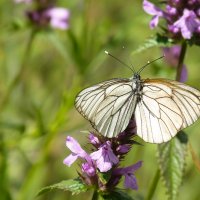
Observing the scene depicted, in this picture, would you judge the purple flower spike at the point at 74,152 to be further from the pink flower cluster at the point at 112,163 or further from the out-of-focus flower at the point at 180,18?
the out-of-focus flower at the point at 180,18

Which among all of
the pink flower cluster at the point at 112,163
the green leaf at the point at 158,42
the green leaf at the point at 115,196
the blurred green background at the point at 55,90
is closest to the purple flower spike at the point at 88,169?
the pink flower cluster at the point at 112,163

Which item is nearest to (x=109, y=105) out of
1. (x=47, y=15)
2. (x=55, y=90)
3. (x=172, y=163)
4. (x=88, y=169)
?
(x=88, y=169)

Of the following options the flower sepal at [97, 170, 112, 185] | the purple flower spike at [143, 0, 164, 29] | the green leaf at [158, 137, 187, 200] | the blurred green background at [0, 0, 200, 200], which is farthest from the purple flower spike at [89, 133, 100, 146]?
the blurred green background at [0, 0, 200, 200]

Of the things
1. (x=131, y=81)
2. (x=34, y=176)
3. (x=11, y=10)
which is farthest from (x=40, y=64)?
(x=131, y=81)

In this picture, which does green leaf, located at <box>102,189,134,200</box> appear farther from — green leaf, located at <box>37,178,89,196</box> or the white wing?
the white wing

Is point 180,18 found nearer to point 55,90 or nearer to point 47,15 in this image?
point 47,15
